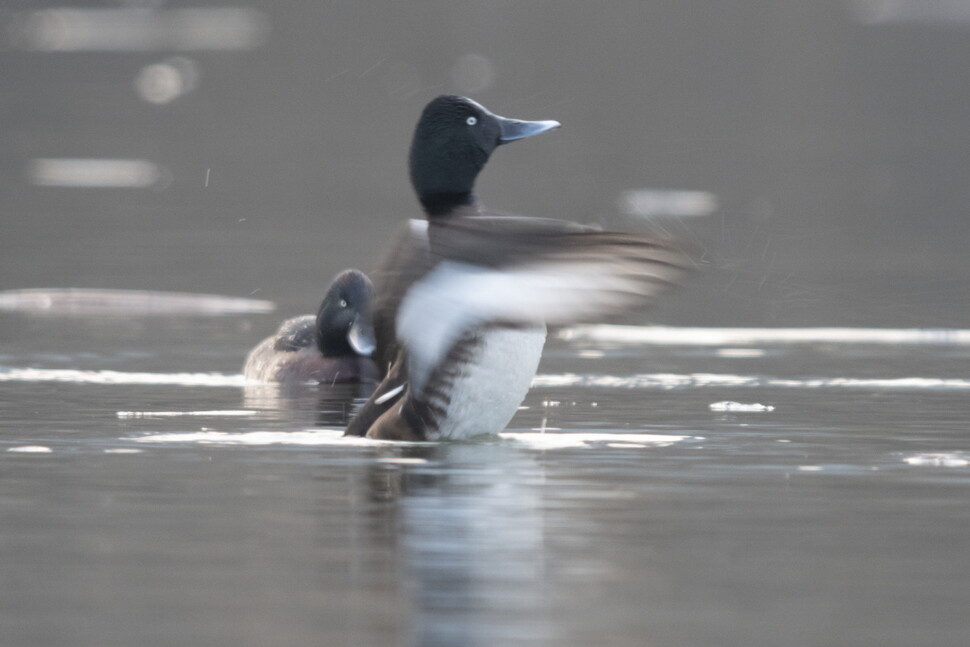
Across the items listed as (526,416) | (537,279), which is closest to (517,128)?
(526,416)

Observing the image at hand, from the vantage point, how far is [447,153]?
9062 mm

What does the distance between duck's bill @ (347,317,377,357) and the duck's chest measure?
3.48m

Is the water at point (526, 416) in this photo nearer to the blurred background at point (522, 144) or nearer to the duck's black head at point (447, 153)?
the blurred background at point (522, 144)

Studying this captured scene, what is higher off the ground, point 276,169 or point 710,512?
→ point 276,169

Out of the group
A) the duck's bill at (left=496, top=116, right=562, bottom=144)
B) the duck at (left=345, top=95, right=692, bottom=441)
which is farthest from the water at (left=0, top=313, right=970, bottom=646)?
the duck's bill at (left=496, top=116, right=562, bottom=144)

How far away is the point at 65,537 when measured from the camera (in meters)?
6.45

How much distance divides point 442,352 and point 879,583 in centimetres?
284

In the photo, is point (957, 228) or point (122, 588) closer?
point (122, 588)

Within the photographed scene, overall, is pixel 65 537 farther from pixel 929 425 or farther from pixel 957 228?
pixel 957 228

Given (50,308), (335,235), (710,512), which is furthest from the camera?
(335,235)

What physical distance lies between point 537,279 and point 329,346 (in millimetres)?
4441

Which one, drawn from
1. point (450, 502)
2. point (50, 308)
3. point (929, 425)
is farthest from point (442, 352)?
point (50, 308)

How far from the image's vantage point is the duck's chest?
27.3 ft

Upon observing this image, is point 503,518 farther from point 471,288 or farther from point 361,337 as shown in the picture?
point 361,337
